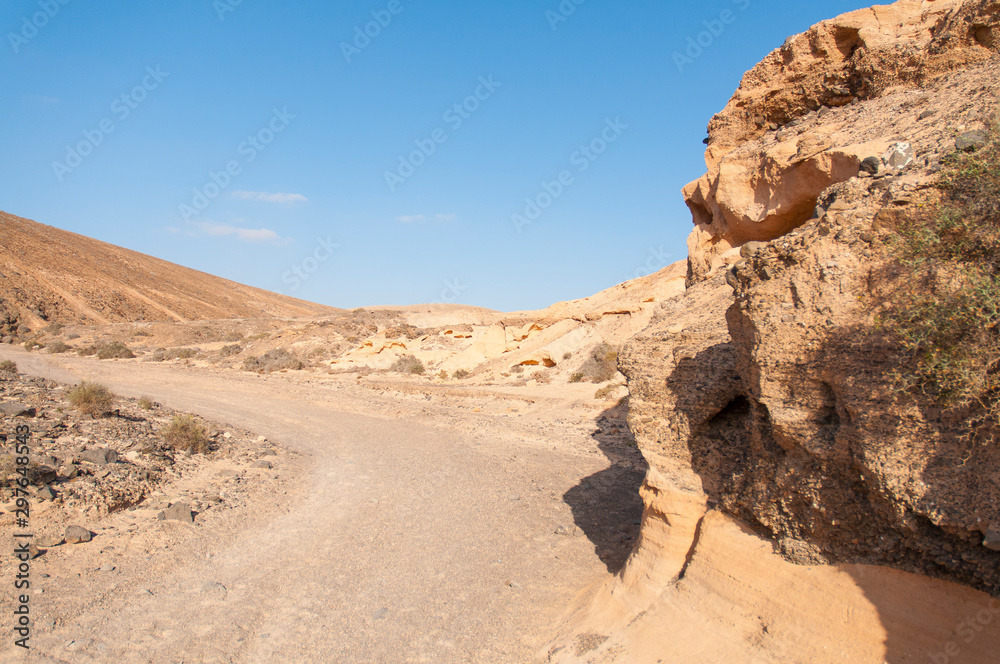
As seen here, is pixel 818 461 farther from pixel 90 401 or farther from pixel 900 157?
pixel 90 401

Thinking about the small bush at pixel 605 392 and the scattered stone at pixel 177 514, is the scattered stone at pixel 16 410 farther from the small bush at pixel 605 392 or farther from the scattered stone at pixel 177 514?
the small bush at pixel 605 392

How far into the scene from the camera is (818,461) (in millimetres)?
3236

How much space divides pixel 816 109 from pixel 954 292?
554 centimetres

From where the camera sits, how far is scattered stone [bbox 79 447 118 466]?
25.7 ft

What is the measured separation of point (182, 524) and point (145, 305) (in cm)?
5469

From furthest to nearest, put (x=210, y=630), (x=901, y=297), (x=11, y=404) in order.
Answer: (x=11, y=404)
(x=210, y=630)
(x=901, y=297)

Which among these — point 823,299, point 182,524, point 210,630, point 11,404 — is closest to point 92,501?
point 182,524

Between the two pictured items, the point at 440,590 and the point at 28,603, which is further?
the point at 440,590

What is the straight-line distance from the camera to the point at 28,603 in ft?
14.8

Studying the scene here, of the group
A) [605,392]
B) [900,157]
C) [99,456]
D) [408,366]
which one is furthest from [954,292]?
[408,366]

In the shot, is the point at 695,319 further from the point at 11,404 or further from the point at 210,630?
the point at 11,404

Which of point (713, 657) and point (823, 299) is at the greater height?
point (823, 299)

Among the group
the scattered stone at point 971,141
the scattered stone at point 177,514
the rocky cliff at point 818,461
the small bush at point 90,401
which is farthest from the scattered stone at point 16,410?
the scattered stone at point 971,141

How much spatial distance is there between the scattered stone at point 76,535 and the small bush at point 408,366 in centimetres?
1736
